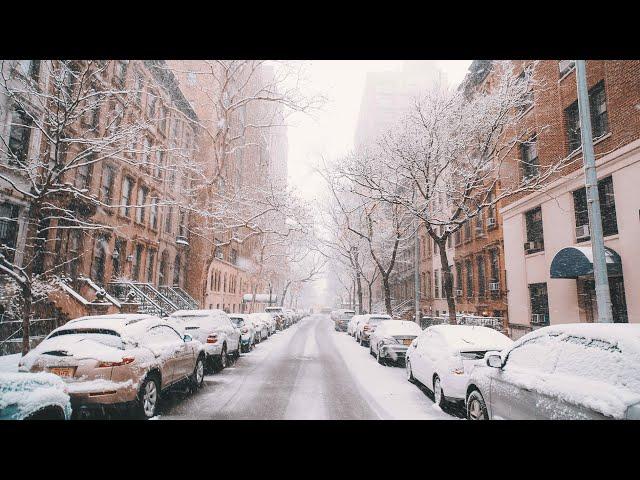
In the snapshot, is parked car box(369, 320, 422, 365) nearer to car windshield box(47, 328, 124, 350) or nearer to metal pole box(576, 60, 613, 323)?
metal pole box(576, 60, 613, 323)

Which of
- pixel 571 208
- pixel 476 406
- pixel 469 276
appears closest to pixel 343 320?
pixel 469 276

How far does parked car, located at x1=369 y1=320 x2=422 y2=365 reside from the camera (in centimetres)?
1305

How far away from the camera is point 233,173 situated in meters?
42.6

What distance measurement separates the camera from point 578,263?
13125 mm

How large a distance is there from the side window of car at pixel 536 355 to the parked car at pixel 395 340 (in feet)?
25.8

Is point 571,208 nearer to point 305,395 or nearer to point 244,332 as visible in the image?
point 305,395

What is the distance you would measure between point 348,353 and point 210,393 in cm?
928

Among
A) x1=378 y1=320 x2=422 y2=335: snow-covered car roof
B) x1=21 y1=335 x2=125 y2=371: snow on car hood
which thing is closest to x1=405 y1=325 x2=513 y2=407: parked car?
x1=378 y1=320 x2=422 y2=335: snow-covered car roof

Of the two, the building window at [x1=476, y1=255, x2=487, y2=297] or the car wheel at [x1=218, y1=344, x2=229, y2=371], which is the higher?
the building window at [x1=476, y1=255, x2=487, y2=297]

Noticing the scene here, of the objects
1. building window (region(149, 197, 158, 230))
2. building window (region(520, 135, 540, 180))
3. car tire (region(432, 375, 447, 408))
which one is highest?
building window (region(520, 135, 540, 180))
